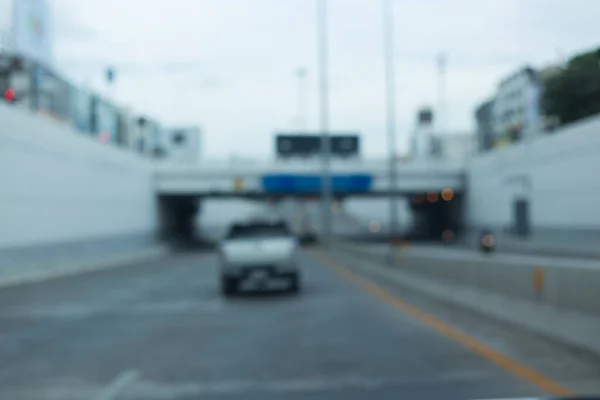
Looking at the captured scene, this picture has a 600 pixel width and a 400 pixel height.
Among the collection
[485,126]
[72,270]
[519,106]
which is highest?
[519,106]

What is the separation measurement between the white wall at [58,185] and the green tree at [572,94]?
74.3 ft

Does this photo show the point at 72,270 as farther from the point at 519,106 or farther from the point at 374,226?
the point at 374,226

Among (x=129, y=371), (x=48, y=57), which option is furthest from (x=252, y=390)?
(x=48, y=57)

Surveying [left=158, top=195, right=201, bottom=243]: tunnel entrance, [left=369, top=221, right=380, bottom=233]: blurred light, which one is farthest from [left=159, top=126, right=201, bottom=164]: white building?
[left=369, top=221, right=380, bottom=233]: blurred light

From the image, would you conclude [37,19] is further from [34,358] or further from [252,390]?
[252,390]

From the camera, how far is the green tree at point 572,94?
110 feet

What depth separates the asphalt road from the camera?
8133 millimetres

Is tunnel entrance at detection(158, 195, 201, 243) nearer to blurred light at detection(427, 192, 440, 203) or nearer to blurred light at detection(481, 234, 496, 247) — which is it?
blurred light at detection(427, 192, 440, 203)

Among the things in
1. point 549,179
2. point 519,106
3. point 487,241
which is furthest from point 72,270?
point 519,106

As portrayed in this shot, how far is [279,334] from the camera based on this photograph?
12.3m

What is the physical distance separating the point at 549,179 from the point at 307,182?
67.6 ft

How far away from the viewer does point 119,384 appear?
8.59m

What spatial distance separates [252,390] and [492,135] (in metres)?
68.9

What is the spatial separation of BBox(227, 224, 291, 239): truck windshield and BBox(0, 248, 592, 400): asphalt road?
1.68 meters
